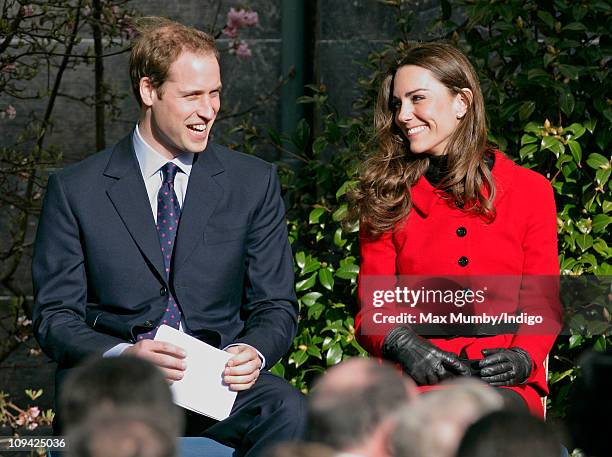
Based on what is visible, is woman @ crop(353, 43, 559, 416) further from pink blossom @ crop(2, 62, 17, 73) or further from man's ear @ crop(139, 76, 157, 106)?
pink blossom @ crop(2, 62, 17, 73)

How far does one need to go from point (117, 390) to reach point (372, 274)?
195cm

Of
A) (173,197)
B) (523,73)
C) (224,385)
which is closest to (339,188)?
(523,73)

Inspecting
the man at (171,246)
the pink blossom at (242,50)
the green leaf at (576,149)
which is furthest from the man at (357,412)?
the pink blossom at (242,50)

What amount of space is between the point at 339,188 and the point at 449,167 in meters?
0.92

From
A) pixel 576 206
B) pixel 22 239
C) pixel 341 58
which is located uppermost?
pixel 341 58

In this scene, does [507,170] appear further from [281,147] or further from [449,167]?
[281,147]

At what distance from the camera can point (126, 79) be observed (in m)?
5.54

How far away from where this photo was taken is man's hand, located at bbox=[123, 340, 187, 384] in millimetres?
3445

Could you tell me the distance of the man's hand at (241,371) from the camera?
11.6ft

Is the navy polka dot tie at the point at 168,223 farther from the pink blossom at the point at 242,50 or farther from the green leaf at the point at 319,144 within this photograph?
the pink blossom at the point at 242,50

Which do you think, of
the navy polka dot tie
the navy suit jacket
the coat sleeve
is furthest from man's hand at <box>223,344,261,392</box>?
the coat sleeve

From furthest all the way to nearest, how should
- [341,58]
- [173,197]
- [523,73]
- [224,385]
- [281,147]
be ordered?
[341,58] < [281,147] < [523,73] < [173,197] < [224,385]

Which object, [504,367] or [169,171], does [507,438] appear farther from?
[169,171]

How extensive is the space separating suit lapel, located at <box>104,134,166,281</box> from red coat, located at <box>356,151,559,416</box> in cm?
70
